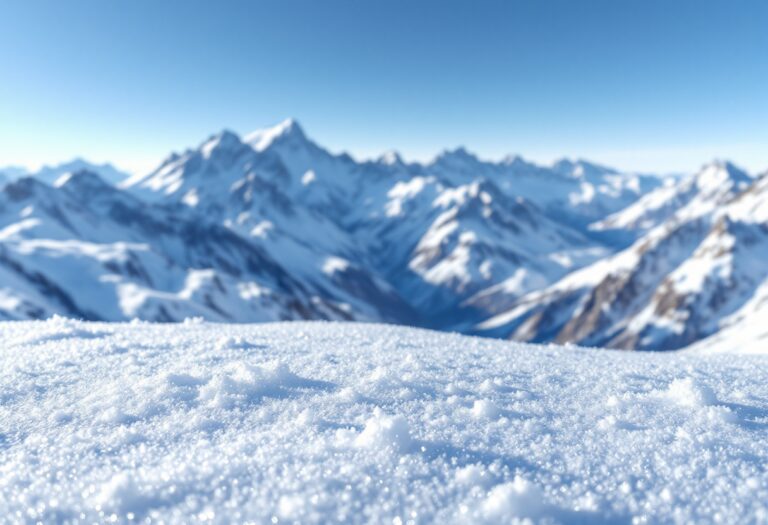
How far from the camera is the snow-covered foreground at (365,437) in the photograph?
479 centimetres

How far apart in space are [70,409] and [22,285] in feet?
418

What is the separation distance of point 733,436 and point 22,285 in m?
134

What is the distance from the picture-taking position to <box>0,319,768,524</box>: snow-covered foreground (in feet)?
15.7

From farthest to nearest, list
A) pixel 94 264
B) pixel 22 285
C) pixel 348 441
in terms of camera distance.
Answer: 1. pixel 94 264
2. pixel 22 285
3. pixel 348 441

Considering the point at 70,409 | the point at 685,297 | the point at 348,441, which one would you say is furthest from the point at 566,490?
the point at 685,297

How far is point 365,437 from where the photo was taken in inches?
231

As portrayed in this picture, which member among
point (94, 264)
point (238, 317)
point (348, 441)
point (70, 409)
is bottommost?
point (238, 317)

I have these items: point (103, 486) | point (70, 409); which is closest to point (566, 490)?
point (103, 486)

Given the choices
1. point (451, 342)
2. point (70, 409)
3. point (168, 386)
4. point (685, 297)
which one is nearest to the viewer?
point (70, 409)

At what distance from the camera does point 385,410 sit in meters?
7.04

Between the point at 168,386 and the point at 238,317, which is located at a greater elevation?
the point at 168,386

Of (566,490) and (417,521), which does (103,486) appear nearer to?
(417,521)

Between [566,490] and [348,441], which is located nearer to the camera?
[566,490]

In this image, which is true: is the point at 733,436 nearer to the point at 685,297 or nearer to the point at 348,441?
the point at 348,441
